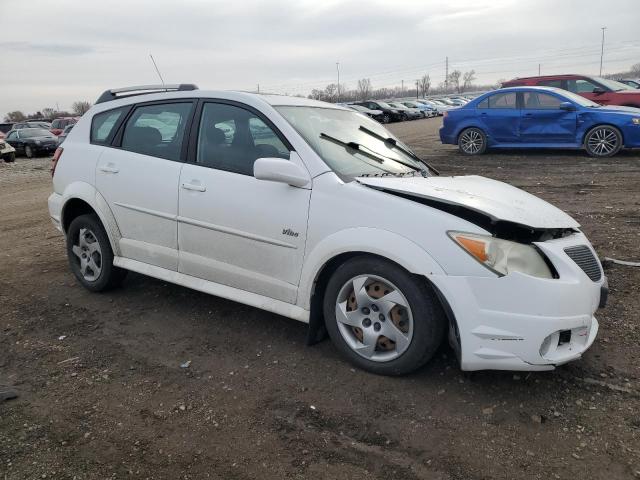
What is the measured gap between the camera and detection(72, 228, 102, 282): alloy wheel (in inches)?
187

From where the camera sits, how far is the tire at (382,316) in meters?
3.04

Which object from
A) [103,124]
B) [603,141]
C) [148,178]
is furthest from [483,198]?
[603,141]

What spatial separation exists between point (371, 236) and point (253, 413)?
3.94 feet

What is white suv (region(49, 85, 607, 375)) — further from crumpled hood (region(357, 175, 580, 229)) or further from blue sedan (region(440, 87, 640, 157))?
blue sedan (region(440, 87, 640, 157))

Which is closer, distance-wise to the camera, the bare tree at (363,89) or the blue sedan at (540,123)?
the blue sedan at (540,123)

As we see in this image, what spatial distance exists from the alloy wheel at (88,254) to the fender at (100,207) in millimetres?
228

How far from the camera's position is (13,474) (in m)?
2.51

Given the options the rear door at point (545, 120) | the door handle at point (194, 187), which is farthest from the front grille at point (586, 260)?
the rear door at point (545, 120)

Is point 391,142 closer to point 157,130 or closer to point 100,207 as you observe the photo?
point 157,130

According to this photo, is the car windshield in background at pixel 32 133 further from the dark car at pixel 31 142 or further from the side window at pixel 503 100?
the side window at pixel 503 100

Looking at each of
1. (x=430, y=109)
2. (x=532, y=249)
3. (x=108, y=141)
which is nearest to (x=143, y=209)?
(x=108, y=141)

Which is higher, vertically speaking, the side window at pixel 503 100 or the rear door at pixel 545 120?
the side window at pixel 503 100

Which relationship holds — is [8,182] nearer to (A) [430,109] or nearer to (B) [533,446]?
(B) [533,446]

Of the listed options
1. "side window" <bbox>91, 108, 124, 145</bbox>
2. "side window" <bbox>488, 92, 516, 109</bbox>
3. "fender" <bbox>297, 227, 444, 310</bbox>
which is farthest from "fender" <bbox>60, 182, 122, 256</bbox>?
"side window" <bbox>488, 92, 516, 109</bbox>
